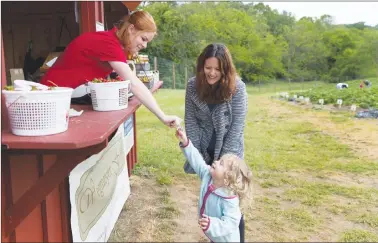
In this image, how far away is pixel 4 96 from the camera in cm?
138

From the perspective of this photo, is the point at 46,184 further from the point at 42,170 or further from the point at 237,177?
the point at 237,177

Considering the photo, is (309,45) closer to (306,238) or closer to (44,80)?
(306,238)

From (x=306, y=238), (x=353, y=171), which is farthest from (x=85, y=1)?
(x=353, y=171)

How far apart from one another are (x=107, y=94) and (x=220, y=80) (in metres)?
0.54

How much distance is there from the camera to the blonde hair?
5.28 feet

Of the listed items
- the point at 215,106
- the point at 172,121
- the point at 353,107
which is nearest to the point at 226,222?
the point at 172,121

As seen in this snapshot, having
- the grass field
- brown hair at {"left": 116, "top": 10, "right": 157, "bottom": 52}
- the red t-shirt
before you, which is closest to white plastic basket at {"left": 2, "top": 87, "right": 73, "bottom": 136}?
the red t-shirt

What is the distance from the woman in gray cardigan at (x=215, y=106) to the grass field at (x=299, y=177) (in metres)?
1.06

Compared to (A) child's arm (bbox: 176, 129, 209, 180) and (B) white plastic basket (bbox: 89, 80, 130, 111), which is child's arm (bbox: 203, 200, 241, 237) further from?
(B) white plastic basket (bbox: 89, 80, 130, 111)

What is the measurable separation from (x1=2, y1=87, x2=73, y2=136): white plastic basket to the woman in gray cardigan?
76 centimetres

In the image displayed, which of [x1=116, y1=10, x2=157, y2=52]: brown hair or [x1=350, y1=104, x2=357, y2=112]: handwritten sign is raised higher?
[x1=116, y1=10, x2=157, y2=52]: brown hair

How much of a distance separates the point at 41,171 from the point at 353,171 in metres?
3.71

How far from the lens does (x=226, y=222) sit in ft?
5.23

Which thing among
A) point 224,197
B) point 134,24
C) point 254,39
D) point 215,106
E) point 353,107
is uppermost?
point 254,39
